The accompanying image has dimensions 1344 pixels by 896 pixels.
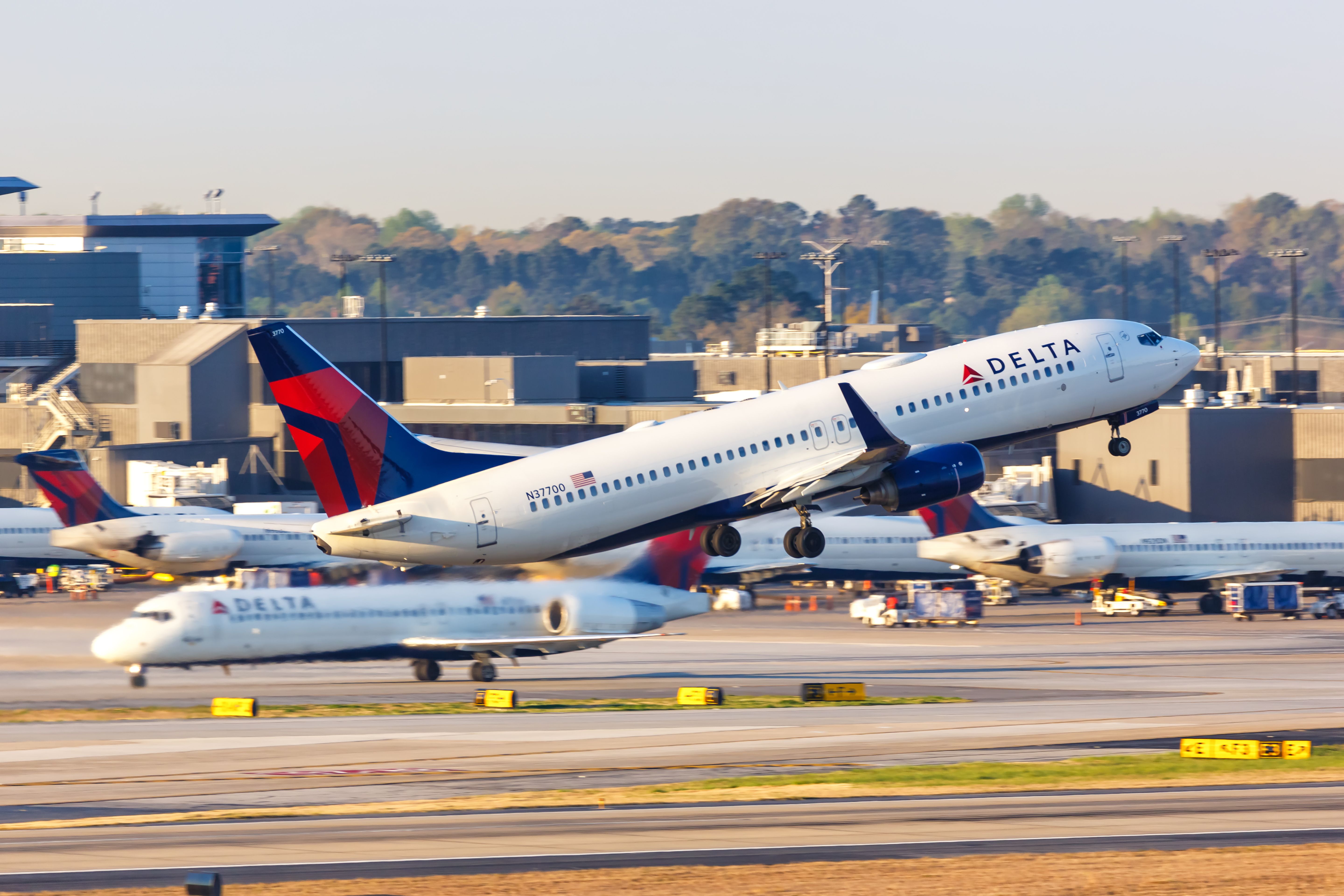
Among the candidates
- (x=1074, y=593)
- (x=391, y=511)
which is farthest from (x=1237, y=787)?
(x=1074, y=593)

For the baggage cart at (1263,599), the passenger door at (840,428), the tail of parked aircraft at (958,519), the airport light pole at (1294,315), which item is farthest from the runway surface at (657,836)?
the airport light pole at (1294,315)

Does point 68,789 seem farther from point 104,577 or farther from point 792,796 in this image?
point 104,577

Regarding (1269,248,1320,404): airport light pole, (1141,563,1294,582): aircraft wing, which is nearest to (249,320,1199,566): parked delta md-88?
(1141,563,1294,582): aircraft wing

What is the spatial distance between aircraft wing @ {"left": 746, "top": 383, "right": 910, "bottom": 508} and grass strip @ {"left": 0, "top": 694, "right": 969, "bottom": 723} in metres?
13.3

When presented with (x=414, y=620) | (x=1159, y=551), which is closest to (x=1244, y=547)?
(x=1159, y=551)

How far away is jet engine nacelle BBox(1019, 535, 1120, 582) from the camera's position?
10006 cm

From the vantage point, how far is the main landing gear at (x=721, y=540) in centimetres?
5788

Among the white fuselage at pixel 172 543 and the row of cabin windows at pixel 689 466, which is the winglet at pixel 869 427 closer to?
the row of cabin windows at pixel 689 466

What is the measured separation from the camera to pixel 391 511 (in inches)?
2025

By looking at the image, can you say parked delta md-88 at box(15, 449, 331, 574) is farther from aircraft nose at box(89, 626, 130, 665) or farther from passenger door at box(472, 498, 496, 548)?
passenger door at box(472, 498, 496, 548)

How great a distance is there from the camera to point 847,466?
53812mm

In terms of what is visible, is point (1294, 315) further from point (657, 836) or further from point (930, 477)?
point (657, 836)

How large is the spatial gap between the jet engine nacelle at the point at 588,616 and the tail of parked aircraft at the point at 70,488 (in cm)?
3775

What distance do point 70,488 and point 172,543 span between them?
627 cm
